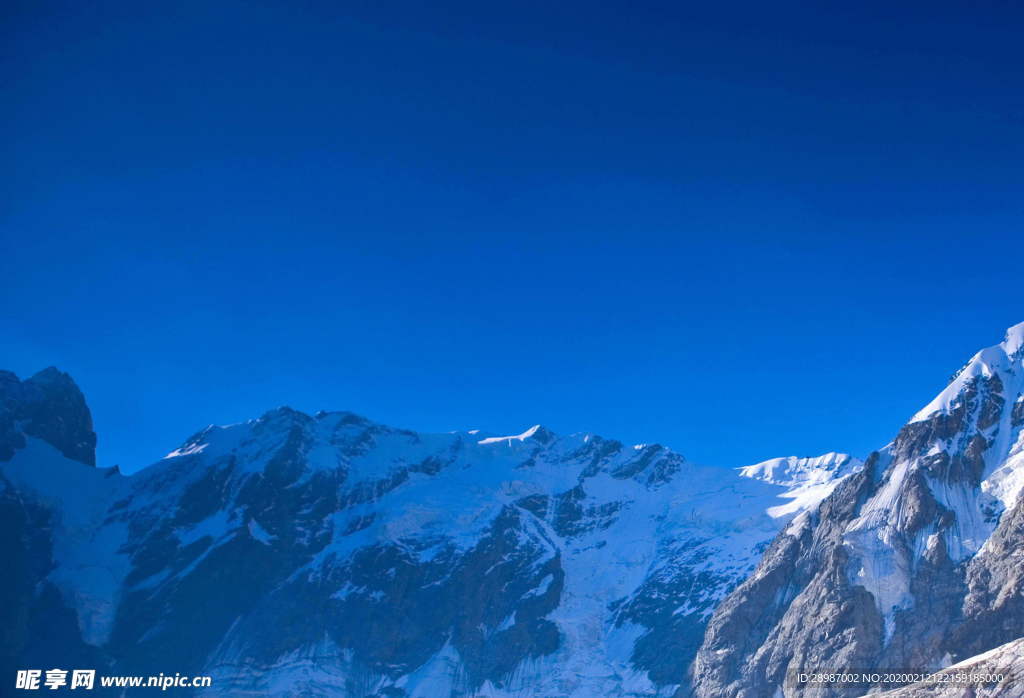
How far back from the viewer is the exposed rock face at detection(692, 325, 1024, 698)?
449ft

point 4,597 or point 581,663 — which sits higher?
point 4,597

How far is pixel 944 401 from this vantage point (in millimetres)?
160250

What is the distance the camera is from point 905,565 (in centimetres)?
14488

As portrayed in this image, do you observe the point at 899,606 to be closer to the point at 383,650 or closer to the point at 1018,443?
the point at 1018,443

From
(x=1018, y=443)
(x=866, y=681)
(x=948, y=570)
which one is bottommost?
(x=866, y=681)

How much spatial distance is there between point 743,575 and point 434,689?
177 ft

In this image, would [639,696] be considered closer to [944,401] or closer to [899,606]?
[899,606]

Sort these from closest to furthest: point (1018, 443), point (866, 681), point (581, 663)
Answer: point (866, 681)
point (1018, 443)
point (581, 663)

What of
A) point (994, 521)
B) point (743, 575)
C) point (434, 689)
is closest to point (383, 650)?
point (434, 689)

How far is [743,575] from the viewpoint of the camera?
19312 cm

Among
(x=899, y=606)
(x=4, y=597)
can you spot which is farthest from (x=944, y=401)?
(x=4, y=597)

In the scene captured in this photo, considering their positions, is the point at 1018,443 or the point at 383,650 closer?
the point at 1018,443

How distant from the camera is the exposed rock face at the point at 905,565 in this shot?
449 ft

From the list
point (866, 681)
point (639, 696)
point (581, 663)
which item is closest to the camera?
point (866, 681)
